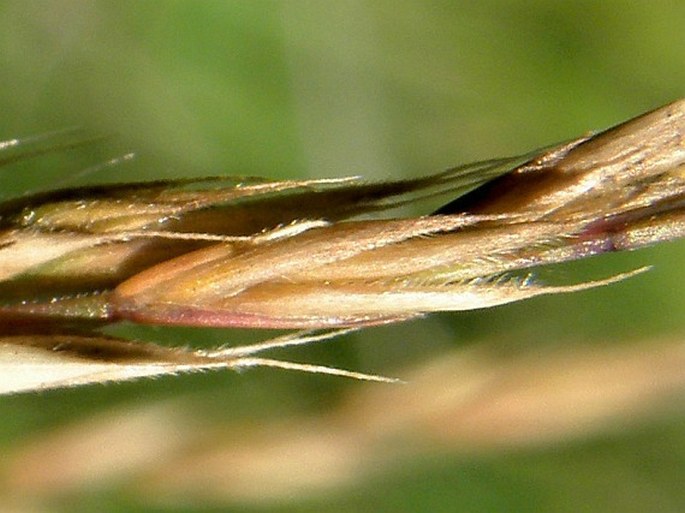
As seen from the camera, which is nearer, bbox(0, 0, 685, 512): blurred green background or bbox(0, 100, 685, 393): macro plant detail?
bbox(0, 100, 685, 393): macro plant detail

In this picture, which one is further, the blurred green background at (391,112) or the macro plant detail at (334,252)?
the blurred green background at (391,112)

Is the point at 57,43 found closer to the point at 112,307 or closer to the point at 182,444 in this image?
the point at 182,444

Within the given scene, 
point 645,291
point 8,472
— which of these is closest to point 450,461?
point 645,291

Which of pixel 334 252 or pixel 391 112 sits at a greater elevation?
pixel 391 112

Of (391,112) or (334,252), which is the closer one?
(334,252)
